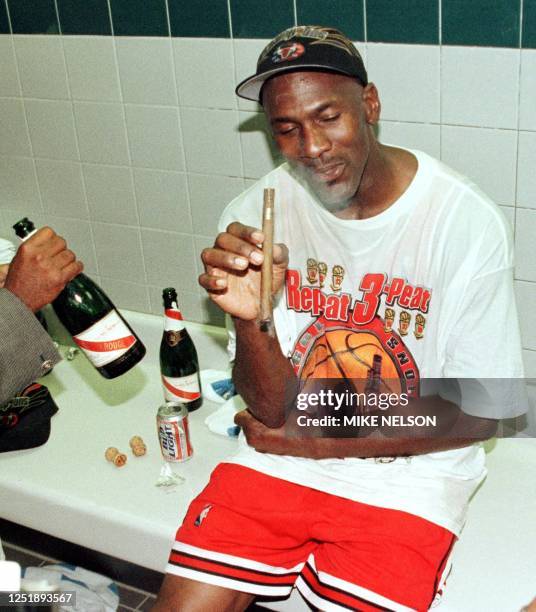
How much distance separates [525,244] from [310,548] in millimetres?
820

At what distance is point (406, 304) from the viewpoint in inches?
63.9

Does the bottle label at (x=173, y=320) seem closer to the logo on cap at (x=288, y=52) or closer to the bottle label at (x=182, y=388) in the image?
the bottle label at (x=182, y=388)

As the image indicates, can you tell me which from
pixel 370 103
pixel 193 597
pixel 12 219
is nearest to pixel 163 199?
pixel 12 219

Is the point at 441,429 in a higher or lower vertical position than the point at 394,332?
lower

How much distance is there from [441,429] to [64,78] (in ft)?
4.72

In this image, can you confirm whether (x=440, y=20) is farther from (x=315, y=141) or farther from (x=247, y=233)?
(x=247, y=233)

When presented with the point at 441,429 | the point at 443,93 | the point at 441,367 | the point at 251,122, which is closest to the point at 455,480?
the point at 441,429

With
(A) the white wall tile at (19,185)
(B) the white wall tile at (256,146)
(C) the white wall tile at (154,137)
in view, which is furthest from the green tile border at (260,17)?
(A) the white wall tile at (19,185)

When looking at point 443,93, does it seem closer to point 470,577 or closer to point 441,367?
point 441,367

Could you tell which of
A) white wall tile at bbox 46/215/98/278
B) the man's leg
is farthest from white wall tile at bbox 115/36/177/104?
the man's leg

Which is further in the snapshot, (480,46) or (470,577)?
(480,46)

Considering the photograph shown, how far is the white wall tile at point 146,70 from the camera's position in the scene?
2.13 metres

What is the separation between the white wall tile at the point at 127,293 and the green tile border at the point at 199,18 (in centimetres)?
78

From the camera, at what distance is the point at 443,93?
71.4 inches
